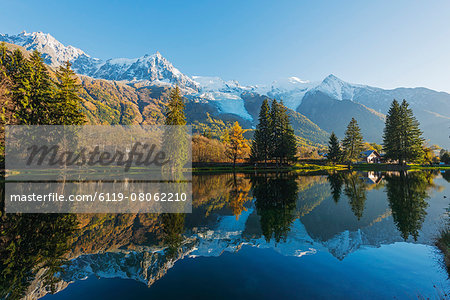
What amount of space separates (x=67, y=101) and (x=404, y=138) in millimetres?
83680

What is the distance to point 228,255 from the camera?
7.52m

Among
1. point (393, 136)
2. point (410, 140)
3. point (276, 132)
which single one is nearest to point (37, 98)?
point (276, 132)

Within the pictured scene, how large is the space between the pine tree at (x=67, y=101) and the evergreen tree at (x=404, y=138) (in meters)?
80.5

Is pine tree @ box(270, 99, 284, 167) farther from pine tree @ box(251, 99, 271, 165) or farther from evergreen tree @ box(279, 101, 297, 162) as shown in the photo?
pine tree @ box(251, 99, 271, 165)

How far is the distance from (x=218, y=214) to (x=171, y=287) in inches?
Result: 297

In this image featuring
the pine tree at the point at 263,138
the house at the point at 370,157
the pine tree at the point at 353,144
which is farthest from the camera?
the house at the point at 370,157

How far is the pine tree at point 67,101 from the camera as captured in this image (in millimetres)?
36666

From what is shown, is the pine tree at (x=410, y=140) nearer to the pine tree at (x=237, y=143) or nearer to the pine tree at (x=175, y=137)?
the pine tree at (x=237, y=143)

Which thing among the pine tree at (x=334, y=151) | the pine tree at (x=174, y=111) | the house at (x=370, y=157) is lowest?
the house at (x=370, y=157)

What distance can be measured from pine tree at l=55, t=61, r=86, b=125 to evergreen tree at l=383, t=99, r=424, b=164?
8046cm

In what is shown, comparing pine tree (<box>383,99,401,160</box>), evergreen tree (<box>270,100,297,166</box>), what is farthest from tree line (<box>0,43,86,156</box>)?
pine tree (<box>383,99,401,160</box>)

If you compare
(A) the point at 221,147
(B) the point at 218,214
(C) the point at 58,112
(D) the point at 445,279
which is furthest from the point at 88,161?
(D) the point at 445,279

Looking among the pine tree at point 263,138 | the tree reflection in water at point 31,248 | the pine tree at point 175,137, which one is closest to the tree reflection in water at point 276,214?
the tree reflection in water at point 31,248

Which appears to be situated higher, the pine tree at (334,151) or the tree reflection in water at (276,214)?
the pine tree at (334,151)
